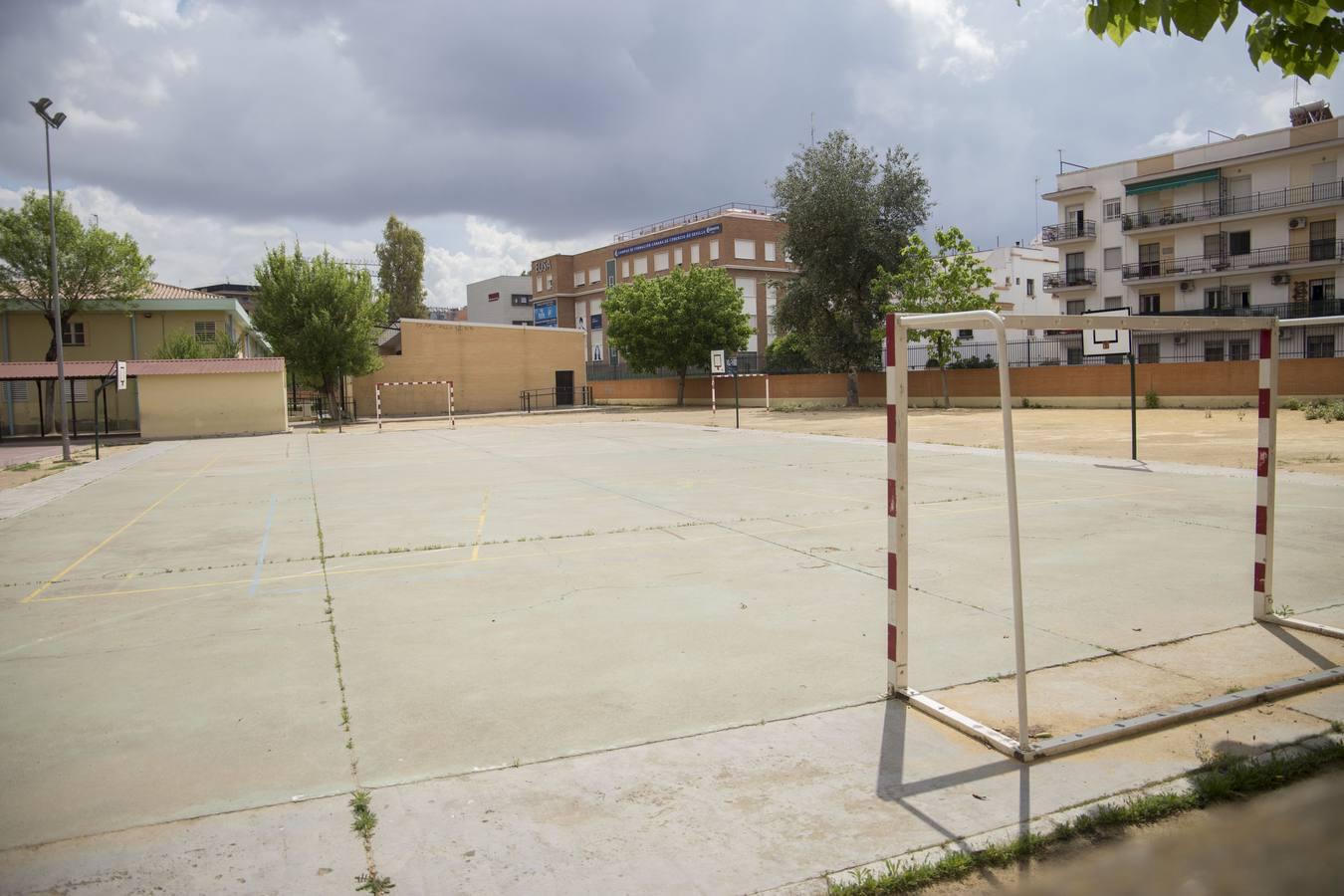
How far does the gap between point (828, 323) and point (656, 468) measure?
29345 mm

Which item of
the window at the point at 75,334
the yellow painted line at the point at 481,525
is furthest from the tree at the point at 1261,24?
the window at the point at 75,334

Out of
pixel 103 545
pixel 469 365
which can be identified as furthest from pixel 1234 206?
pixel 103 545

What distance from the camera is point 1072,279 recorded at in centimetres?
5816

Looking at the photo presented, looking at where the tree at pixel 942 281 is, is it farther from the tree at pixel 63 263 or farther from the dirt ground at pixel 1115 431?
the tree at pixel 63 263

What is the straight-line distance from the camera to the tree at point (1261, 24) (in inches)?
173

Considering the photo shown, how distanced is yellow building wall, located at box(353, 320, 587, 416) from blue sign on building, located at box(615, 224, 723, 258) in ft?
63.4

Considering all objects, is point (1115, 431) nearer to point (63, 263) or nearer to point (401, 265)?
point (63, 263)

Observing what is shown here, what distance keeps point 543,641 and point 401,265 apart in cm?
7531

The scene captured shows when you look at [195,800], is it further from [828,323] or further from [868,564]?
[828,323]

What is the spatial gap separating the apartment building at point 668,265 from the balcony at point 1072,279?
17.6m

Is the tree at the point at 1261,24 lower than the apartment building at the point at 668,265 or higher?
lower

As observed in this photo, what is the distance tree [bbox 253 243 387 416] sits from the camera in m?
43.7

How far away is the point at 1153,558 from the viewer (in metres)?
8.32

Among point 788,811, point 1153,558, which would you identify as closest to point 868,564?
point 1153,558
